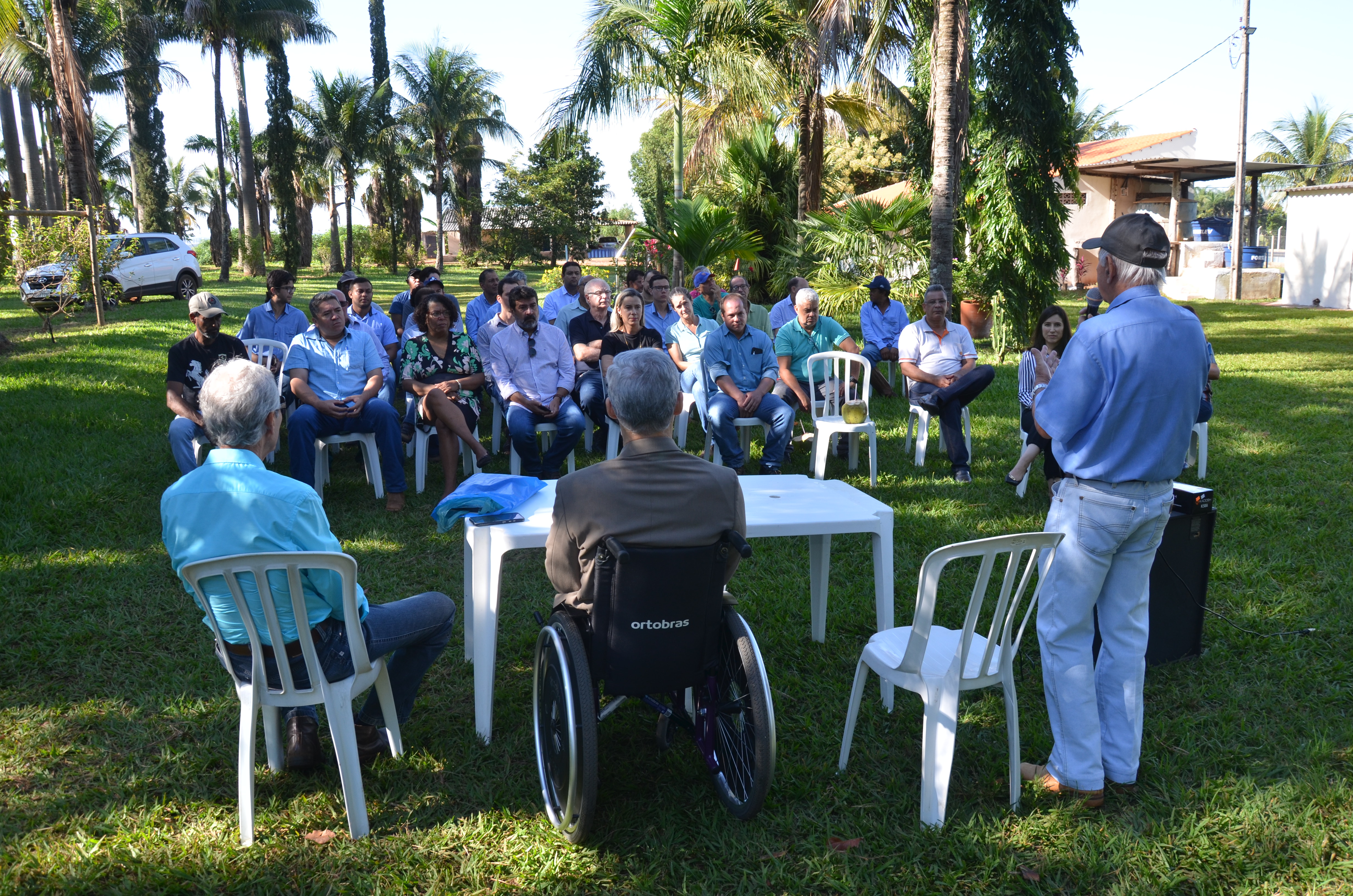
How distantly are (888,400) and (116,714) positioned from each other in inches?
313

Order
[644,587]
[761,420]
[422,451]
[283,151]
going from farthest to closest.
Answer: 1. [283,151]
2. [761,420]
3. [422,451]
4. [644,587]

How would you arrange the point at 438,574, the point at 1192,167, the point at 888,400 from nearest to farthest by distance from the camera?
the point at 438,574, the point at 888,400, the point at 1192,167

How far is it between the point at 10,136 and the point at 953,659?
3173 centimetres

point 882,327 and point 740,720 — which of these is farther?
point 882,327

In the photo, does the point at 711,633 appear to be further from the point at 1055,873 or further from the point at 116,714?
the point at 116,714

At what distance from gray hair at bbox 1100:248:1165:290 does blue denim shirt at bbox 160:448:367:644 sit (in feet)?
7.86

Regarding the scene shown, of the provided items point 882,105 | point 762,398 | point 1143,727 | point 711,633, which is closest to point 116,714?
point 711,633

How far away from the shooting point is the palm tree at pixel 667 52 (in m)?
13.7

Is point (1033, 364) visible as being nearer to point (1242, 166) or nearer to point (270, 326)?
point (270, 326)

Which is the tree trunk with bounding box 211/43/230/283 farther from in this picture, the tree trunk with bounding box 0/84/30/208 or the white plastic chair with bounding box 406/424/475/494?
the white plastic chair with bounding box 406/424/475/494

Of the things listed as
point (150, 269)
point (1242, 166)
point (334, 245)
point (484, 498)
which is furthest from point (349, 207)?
point (484, 498)

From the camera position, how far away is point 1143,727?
3.25 meters

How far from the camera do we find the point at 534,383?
687 centimetres

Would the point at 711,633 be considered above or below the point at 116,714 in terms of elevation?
above
